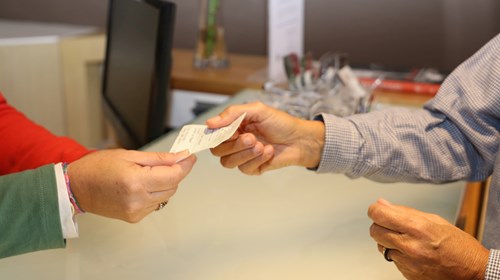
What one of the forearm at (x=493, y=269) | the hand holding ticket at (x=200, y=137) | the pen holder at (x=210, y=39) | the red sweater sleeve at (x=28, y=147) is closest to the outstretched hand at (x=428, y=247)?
the forearm at (x=493, y=269)

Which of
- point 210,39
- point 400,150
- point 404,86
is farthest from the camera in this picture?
point 210,39

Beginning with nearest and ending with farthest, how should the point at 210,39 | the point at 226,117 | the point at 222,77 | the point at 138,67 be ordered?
the point at 226,117, the point at 138,67, the point at 222,77, the point at 210,39

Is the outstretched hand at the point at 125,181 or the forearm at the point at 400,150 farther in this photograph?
the forearm at the point at 400,150

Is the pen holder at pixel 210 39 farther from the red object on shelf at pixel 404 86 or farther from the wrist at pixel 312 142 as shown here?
the wrist at pixel 312 142

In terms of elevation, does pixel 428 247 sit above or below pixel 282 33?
below

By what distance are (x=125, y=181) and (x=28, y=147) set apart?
1.52 feet

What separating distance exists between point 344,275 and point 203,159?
1.97 feet

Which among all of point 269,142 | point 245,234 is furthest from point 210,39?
point 245,234

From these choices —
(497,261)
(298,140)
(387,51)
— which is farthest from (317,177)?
(387,51)

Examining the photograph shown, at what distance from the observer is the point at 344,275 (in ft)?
3.44

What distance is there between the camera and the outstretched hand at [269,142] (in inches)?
47.6

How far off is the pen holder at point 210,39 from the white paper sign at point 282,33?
289 millimetres

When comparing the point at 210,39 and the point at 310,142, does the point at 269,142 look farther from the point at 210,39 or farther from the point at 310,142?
the point at 210,39

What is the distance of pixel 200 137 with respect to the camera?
1051 millimetres
